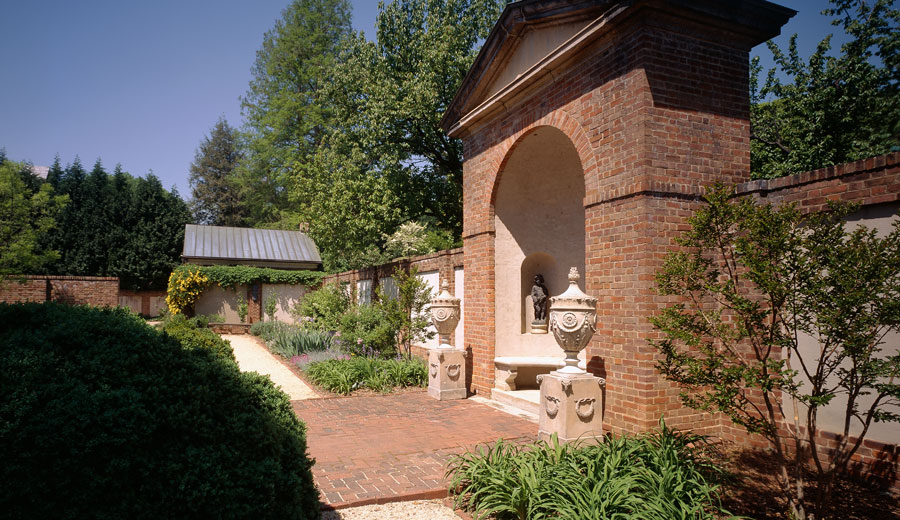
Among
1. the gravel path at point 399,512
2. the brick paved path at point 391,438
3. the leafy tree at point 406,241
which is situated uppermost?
the leafy tree at point 406,241

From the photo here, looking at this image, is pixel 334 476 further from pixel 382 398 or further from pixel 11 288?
pixel 11 288

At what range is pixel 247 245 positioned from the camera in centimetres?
2697

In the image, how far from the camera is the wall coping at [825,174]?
429 centimetres

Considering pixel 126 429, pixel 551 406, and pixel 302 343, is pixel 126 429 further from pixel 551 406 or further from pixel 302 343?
pixel 302 343

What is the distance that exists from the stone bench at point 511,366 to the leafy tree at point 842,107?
9825mm

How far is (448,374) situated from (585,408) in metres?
3.37

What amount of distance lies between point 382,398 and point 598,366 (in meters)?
4.00

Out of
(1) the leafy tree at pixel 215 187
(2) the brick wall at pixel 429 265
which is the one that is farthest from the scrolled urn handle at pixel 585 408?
(1) the leafy tree at pixel 215 187

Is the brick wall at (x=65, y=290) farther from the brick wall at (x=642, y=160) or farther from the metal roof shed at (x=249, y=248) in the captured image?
the brick wall at (x=642, y=160)

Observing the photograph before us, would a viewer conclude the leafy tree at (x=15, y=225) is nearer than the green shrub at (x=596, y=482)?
No

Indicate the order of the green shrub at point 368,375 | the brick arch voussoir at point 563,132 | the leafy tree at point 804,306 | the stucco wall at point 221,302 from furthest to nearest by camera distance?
the stucco wall at point 221,302 → the green shrub at point 368,375 → the brick arch voussoir at point 563,132 → the leafy tree at point 804,306

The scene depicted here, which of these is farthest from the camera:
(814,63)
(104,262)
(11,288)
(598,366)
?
(104,262)

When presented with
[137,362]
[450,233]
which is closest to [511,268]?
[137,362]

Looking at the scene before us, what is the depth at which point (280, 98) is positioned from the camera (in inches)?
1105
